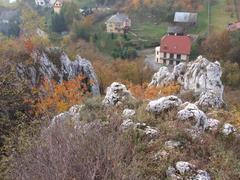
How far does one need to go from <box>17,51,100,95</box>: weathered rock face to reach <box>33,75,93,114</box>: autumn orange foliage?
2.56 feet

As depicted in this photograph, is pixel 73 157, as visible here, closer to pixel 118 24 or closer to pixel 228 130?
pixel 228 130

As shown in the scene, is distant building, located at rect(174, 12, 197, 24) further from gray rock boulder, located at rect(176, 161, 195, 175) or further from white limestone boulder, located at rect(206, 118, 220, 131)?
gray rock boulder, located at rect(176, 161, 195, 175)

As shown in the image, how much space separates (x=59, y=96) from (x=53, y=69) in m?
4.01

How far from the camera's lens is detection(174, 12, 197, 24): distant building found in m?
57.5

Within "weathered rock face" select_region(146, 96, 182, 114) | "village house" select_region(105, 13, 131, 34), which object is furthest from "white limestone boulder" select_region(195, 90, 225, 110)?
"village house" select_region(105, 13, 131, 34)

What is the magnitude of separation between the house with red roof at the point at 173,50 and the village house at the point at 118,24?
9736 mm

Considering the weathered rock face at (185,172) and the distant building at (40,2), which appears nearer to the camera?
the weathered rock face at (185,172)

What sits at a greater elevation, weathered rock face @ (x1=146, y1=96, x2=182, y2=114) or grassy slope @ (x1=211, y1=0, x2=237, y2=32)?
weathered rock face @ (x1=146, y1=96, x2=182, y2=114)

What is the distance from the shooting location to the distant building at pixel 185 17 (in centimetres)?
5753

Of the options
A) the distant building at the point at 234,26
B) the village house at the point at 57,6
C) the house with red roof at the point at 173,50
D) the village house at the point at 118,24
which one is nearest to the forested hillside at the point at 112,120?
the house with red roof at the point at 173,50

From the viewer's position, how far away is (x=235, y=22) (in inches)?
2189

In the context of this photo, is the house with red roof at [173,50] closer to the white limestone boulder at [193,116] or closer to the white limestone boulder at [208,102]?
the white limestone boulder at [208,102]

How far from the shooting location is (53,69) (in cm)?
2625

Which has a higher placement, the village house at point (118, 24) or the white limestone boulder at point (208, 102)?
the white limestone boulder at point (208, 102)
